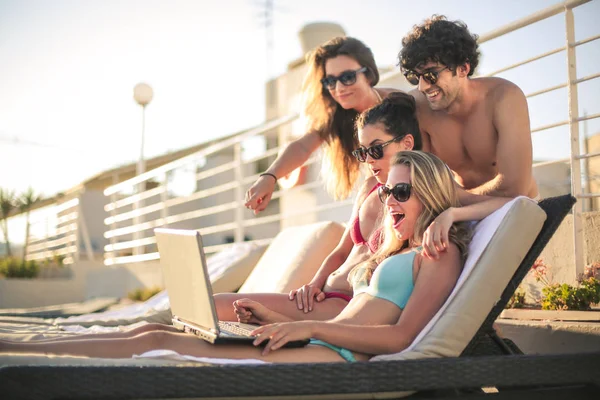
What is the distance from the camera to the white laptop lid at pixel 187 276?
5.50 feet

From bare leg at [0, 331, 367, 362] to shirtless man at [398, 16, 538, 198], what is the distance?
1034 mm

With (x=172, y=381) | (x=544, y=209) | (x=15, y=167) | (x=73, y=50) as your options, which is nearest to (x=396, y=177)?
(x=544, y=209)

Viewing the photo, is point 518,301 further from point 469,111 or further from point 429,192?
point 429,192

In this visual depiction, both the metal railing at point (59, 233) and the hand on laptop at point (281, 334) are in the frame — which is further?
the metal railing at point (59, 233)

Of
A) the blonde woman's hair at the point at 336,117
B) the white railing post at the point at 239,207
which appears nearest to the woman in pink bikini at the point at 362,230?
the blonde woman's hair at the point at 336,117

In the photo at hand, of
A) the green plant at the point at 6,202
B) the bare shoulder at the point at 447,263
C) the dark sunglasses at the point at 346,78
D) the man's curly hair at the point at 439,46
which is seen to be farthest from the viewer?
the green plant at the point at 6,202

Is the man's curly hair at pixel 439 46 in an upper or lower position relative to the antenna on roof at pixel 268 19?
lower

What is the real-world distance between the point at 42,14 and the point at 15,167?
4884 mm

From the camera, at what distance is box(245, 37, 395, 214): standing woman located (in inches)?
122

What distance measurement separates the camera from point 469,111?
8.14 feet

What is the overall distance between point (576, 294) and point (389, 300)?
3.90 ft

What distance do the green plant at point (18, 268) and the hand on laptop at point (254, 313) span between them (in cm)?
802

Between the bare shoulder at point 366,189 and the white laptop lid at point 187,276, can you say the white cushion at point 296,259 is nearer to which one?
the bare shoulder at point 366,189

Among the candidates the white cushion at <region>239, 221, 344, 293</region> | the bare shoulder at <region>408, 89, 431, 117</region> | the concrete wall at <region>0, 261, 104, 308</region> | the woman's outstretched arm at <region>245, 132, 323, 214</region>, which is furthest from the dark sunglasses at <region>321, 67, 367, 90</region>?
the concrete wall at <region>0, 261, 104, 308</region>
